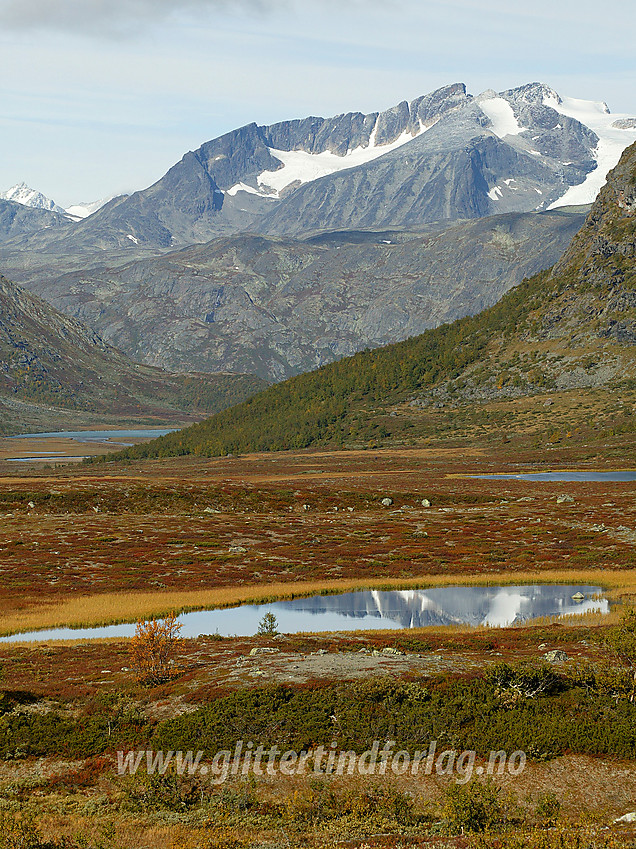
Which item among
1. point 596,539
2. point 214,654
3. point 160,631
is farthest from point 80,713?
point 596,539

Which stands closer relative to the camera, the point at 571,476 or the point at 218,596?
the point at 218,596

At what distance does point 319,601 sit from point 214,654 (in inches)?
985

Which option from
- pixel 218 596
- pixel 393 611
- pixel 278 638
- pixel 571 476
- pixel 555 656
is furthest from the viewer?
pixel 571 476

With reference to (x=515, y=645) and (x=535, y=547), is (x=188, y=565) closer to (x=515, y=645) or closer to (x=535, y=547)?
(x=535, y=547)

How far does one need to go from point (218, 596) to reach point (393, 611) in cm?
1382

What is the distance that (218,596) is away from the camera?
207 ft

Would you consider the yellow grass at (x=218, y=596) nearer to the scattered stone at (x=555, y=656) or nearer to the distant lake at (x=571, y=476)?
the scattered stone at (x=555, y=656)

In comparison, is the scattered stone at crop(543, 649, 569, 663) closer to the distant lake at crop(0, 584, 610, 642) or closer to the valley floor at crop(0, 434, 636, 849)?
the valley floor at crop(0, 434, 636, 849)

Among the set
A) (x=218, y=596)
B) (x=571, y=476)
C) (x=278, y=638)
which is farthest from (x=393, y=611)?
(x=571, y=476)

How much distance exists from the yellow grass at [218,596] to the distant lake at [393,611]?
0.87m

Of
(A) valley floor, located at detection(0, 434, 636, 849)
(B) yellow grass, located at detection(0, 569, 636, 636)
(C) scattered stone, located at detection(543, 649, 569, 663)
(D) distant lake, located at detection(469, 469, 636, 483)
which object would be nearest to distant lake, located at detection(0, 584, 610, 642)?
(B) yellow grass, located at detection(0, 569, 636, 636)

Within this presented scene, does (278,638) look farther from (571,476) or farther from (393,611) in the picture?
(571,476)

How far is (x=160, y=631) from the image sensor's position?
35938 millimetres

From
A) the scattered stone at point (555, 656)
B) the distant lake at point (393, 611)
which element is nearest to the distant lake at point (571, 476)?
the distant lake at point (393, 611)
